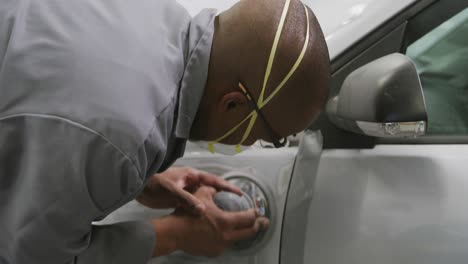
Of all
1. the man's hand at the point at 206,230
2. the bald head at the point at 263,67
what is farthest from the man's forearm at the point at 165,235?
the bald head at the point at 263,67

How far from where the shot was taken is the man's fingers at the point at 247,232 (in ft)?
3.09

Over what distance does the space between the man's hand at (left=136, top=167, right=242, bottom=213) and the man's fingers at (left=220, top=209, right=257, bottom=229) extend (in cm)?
6

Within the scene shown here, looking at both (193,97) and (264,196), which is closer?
(193,97)

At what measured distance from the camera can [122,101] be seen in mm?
643

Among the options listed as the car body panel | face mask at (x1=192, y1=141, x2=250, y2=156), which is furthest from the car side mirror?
face mask at (x1=192, y1=141, x2=250, y2=156)

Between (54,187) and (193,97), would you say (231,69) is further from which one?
(54,187)

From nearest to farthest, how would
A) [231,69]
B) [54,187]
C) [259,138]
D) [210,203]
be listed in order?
[54,187] → [231,69] → [259,138] → [210,203]

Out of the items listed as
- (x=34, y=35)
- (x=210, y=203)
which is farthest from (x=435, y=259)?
(x=34, y=35)

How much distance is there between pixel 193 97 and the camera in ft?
2.58

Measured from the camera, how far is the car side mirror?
2.40 ft

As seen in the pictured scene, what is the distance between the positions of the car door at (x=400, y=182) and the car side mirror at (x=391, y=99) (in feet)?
0.50

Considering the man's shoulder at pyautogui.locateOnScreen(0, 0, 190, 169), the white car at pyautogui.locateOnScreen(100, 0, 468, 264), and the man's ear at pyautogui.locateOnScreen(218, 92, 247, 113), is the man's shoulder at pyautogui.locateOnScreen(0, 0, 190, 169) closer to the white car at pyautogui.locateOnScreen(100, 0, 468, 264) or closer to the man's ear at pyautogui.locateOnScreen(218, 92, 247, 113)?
the man's ear at pyautogui.locateOnScreen(218, 92, 247, 113)

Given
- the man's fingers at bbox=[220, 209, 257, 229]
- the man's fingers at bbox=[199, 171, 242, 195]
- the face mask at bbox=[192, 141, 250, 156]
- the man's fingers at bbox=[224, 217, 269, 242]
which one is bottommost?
the man's fingers at bbox=[224, 217, 269, 242]

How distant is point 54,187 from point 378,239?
0.61 m
